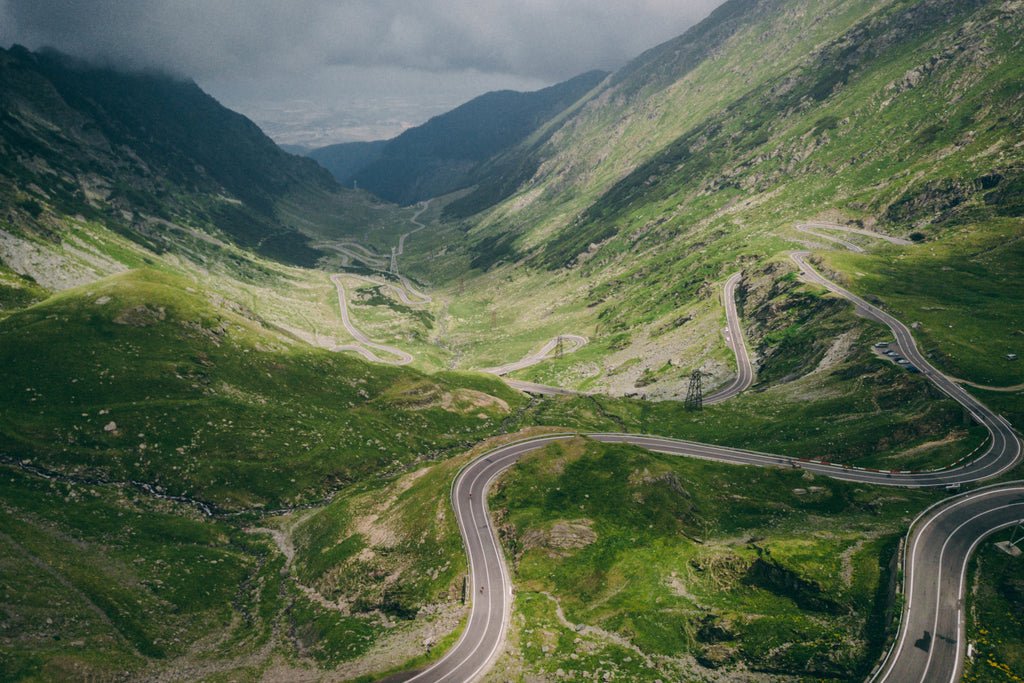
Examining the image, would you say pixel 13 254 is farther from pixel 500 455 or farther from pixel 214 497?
pixel 500 455

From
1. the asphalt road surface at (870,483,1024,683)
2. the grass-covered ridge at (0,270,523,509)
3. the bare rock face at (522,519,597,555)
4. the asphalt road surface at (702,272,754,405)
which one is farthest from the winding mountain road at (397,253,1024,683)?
the asphalt road surface at (702,272,754,405)

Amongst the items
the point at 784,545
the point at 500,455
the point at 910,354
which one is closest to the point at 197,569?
the point at 500,455

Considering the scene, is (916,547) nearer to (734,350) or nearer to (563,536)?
(563,536)

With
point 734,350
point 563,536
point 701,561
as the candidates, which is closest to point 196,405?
point 563,536

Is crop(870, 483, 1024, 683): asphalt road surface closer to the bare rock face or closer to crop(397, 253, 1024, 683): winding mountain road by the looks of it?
crop(397, 253, 1024, 683): winding mountain road

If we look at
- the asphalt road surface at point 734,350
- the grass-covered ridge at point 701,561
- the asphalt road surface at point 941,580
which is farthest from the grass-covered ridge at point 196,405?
the asphalt road surface at point 941,580

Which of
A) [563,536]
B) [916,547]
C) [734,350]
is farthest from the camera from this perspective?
[734,350]

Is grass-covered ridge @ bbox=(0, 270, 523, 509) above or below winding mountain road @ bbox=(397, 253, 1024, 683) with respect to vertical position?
above

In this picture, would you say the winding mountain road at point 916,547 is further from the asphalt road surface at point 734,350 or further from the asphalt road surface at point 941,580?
the asphalt road surface at point 734,350
